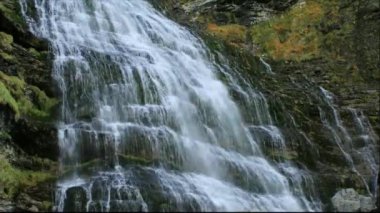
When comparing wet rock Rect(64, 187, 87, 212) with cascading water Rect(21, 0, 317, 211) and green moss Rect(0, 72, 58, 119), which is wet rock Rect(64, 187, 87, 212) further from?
green moss Rect(0, 72, 58, 119)

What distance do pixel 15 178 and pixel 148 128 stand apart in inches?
137

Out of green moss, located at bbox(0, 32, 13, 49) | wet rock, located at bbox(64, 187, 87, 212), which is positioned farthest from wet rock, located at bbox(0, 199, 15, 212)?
green moss, located at bbox(0, 32, 13, 49)

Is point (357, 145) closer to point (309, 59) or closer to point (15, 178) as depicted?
point (309, 59)

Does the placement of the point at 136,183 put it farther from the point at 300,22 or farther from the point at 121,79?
the point at 300,22

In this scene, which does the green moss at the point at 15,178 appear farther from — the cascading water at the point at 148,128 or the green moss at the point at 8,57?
the green moss at the point at 8,57

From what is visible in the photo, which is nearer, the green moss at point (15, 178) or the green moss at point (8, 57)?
the green moss at point (15, 178)

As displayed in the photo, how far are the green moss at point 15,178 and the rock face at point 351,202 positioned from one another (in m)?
7.01

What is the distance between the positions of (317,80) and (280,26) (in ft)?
17.4

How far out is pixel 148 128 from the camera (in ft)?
46.5

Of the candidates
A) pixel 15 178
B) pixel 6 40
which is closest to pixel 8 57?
pixel 6 40

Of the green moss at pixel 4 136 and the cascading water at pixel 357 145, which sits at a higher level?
the green moss at pixel 4 136

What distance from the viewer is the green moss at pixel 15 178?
12.3m

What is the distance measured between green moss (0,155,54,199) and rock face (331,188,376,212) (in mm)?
7007

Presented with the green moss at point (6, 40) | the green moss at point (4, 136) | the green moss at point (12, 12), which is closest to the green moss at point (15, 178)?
the green moss at point (4, 136)
